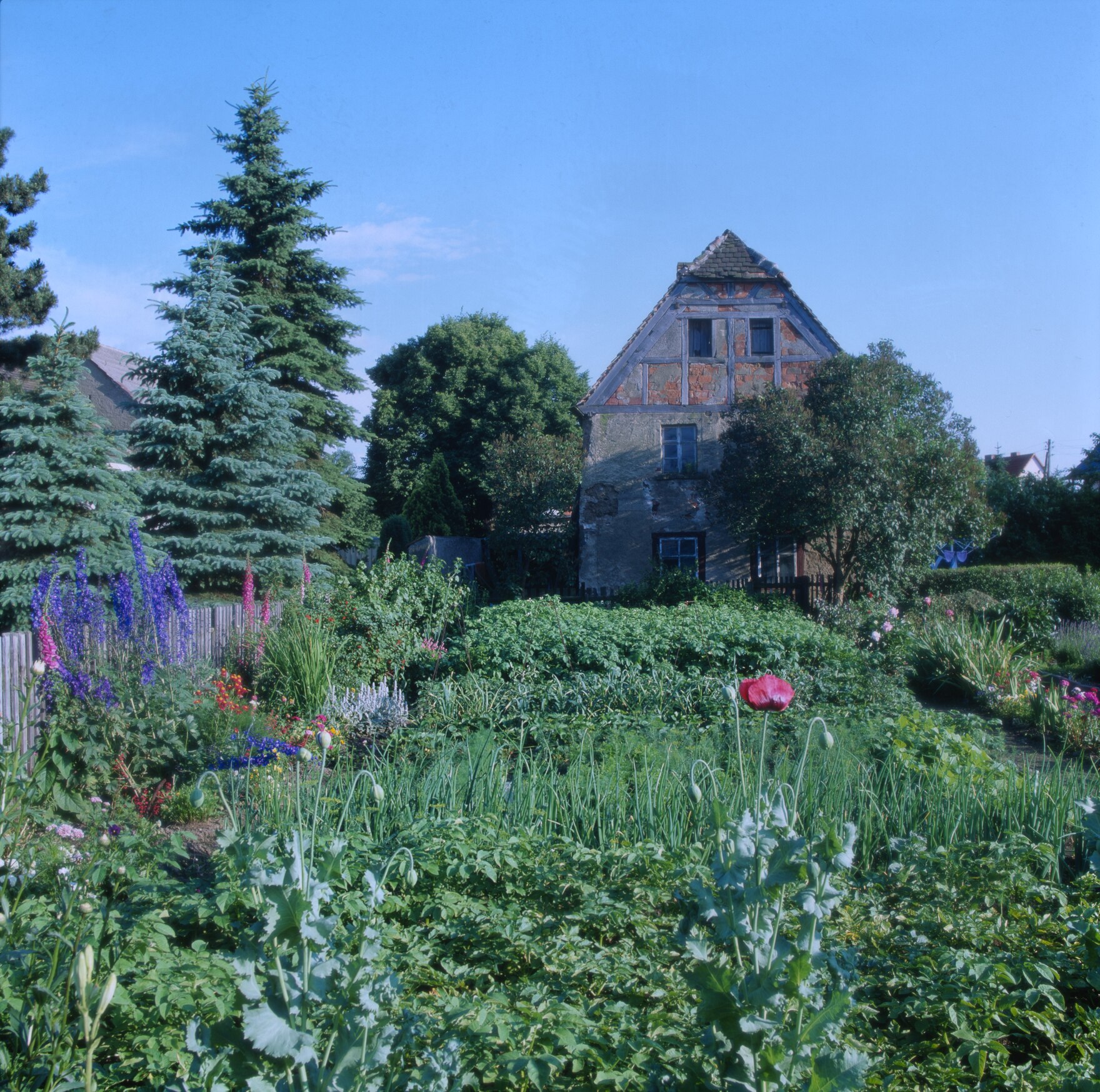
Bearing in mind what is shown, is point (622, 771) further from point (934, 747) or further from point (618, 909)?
point (934, 747)

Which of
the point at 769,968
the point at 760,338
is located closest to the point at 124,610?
the point at 769,968

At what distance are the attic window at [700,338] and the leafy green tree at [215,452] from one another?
27.5 ft

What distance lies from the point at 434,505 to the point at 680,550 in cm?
789

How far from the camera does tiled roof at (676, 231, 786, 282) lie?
17.1 meters

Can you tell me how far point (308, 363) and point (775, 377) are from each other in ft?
30.5

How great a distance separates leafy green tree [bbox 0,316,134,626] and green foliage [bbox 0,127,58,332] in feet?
21.1

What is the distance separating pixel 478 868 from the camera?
118 inches

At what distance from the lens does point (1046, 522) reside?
70.5 feet

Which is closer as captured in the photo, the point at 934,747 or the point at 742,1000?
the point at 742,1000

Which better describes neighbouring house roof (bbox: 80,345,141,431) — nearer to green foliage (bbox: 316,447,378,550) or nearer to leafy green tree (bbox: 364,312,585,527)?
leafy green tree (bbox: 364,312,585,527)

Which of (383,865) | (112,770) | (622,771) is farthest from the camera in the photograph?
(112,770)

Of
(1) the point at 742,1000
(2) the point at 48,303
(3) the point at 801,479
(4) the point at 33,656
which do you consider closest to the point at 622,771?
(1) the point at 742,1000

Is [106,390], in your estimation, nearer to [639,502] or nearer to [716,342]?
[639,502]

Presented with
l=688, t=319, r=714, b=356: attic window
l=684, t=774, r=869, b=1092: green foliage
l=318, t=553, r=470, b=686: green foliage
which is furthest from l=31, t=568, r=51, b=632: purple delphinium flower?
l=688, t=319, r=714, b=356: attic window
